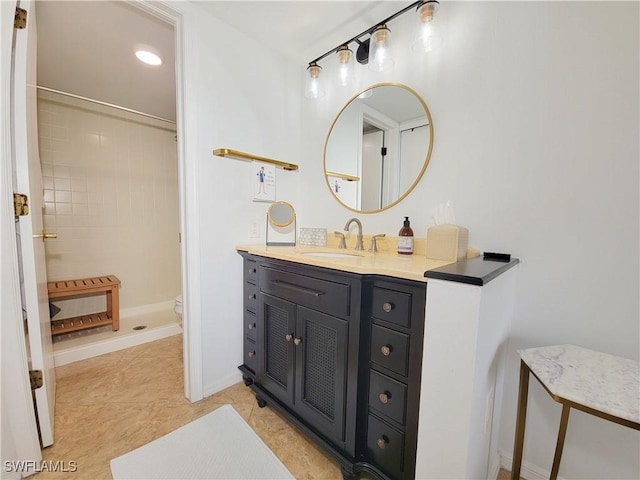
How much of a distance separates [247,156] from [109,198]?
6.82 ft

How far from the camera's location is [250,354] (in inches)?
66.1

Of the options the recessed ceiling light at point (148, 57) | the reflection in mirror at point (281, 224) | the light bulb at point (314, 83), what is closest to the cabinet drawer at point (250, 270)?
the reflection in mirror at point (281, 224)

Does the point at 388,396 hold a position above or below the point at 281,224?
below

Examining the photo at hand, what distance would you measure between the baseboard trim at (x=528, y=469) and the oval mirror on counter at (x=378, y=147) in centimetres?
134

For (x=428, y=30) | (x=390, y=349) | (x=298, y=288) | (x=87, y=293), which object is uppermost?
(x=428, y=30)

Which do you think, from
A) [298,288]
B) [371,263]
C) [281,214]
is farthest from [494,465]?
[281,214]

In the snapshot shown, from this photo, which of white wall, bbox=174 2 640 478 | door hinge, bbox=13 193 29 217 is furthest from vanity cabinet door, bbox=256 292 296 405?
door hinge, bbox=13 193 29 217

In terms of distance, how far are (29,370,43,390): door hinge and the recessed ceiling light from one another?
1.99m

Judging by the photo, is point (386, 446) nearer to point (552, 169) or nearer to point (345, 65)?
point (552, 169)

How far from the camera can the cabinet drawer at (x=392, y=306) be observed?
36.6 inches

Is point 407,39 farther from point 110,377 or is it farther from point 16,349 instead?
point 110,377

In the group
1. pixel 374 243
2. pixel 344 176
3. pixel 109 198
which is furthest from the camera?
pixel 109 198

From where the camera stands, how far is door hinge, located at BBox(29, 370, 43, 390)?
1159mm

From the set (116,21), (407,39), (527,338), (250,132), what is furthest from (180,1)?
(527,338)
